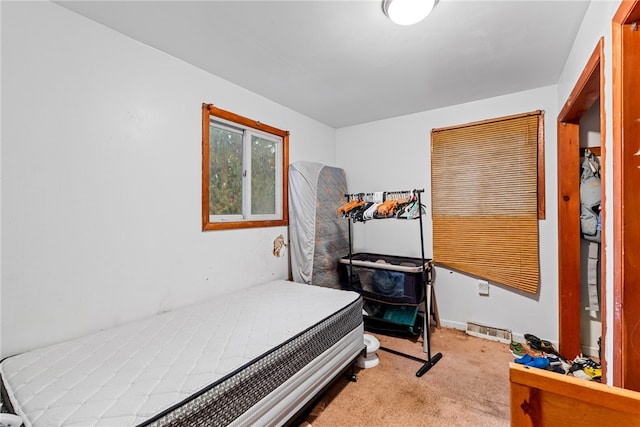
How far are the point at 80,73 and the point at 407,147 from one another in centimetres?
288

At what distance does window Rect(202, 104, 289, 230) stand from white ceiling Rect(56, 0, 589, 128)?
0.37 meters

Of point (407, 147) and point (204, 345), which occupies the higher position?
point (407, 147)

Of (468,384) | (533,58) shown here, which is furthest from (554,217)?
(468,384)

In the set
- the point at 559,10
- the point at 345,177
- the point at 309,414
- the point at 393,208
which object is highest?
the point at 559,10

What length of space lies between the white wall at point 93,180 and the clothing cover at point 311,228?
0.84 metres

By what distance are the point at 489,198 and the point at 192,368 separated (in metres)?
→ 2.81

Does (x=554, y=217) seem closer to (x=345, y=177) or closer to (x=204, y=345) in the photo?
(x=345, y=177)

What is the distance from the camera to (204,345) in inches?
56.6

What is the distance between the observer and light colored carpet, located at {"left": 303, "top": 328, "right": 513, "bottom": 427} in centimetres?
169

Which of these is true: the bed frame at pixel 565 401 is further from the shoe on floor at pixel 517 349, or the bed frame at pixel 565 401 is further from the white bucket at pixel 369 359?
the shoe on floor at pixel 517 349

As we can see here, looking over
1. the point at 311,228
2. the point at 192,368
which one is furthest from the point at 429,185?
the point at 192,368

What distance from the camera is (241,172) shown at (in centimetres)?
261

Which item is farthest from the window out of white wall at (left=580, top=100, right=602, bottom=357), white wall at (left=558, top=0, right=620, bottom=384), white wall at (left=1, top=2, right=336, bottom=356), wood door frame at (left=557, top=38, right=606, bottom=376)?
white wall at (left=580, top=100, right=602, bottom=357)

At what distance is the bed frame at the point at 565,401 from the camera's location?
2.00 ft
